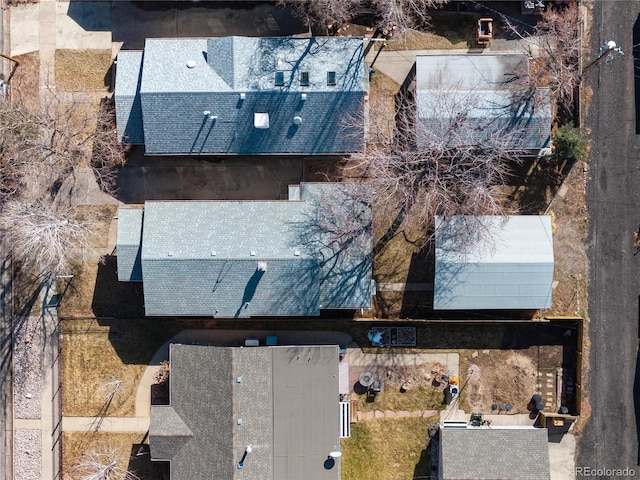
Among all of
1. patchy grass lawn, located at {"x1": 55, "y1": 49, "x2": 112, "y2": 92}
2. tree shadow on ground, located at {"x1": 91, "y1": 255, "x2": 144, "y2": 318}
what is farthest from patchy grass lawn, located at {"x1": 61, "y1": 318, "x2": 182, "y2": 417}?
patchy grass lawn, located at {"x1": 55, "y1": 49, "x2": 112, "y2": 92}

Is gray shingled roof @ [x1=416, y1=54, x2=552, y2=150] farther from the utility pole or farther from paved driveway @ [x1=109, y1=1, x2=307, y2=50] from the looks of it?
paved driveway @ [x1=109, y1=1, x2=307, y2=50]

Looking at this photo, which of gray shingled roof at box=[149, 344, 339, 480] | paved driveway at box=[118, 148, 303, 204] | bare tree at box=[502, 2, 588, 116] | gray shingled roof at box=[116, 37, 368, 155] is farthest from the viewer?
paved driveway at box=[118, 148, 303, 204]

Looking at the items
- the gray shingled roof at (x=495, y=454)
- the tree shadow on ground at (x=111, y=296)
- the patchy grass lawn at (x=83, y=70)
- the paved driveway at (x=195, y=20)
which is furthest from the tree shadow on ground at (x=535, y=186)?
the patchy grass lawn at (x=83, y=70)

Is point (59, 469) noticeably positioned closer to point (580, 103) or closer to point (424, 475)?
point (424, 475)

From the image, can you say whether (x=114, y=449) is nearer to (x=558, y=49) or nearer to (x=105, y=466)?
(x=105, y=466)

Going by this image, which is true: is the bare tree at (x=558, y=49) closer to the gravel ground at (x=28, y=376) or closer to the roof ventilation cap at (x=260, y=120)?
the roof ventilation cap at (x=260, y=120)

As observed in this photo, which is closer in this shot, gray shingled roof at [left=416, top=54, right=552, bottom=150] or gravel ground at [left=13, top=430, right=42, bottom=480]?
gray shingled roof at [left=416, top=54, right=552, bottom=150]

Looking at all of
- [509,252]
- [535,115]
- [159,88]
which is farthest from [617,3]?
[159,88]
